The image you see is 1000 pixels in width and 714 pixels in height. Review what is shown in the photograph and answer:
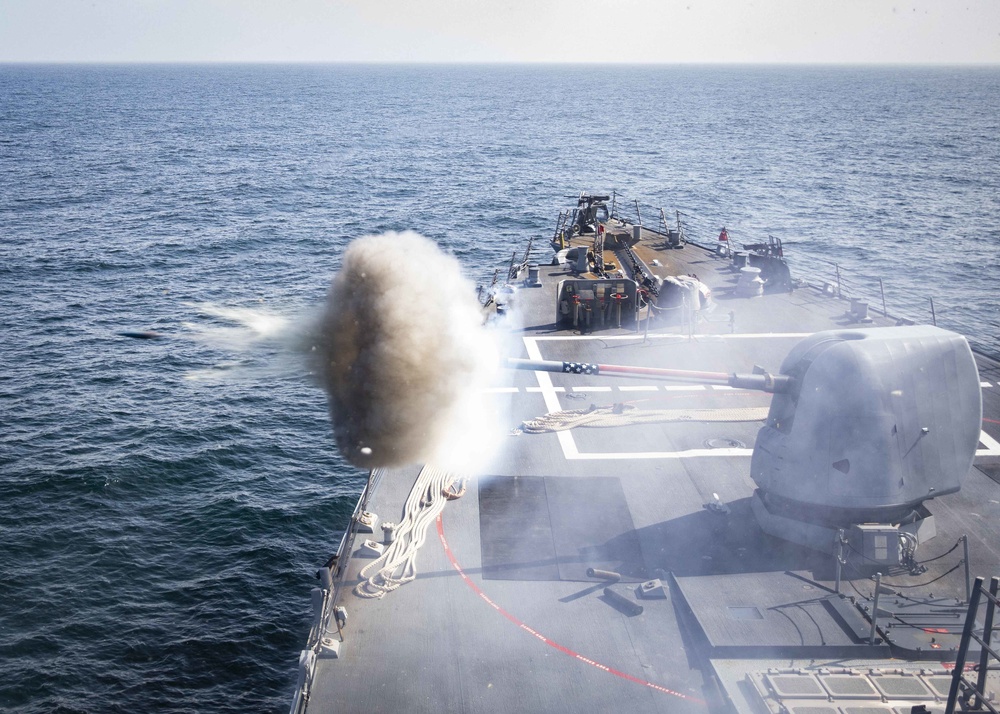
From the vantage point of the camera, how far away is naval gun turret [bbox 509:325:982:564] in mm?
16953

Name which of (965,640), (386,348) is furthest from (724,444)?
(386,348)

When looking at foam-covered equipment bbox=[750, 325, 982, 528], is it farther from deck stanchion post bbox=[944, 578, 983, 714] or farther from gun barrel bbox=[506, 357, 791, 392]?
deck stanchion post bbox=[944, 578, 983, 714]

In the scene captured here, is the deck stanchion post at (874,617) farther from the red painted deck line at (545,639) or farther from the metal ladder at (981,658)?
the red painted deck line at (545,639)

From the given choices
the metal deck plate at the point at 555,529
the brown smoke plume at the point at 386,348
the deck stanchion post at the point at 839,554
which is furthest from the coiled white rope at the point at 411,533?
the deck stanchion post at the point at 839,554

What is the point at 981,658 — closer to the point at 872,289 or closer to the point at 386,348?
the point at 386,348

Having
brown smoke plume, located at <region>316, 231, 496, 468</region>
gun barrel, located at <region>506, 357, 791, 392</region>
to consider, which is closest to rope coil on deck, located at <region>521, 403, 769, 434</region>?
gun barrel, located at <region>506, 357, 791, 392</region>

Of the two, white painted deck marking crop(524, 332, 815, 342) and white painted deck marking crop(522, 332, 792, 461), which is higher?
white painted deck marking crop(524, 332, 815, 342)

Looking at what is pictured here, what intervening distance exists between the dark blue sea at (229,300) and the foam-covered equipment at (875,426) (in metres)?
10.3

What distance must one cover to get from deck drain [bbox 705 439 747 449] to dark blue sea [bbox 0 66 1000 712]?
12.0 meters

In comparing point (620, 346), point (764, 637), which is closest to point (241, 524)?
point (620, 346)

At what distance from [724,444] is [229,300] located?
36203 millimetres

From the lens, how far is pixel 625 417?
81.5 feet

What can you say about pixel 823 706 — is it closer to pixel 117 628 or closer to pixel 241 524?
pixel 117 628

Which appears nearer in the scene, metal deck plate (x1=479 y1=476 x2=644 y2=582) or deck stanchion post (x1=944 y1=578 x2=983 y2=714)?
deck stanchion post (x1=944 y1=578 x2=983 y2=714)
